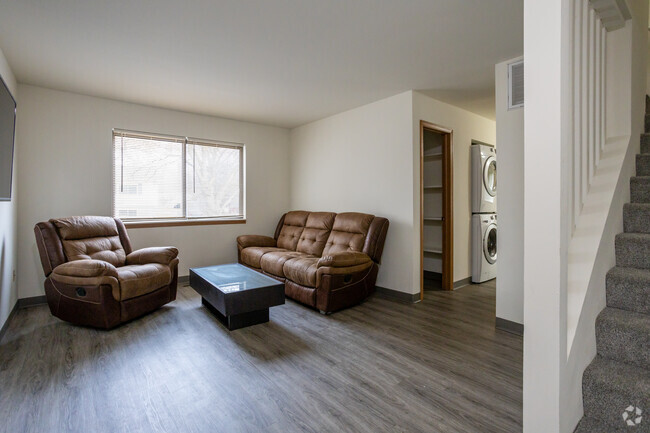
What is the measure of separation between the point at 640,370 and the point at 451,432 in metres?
0.85

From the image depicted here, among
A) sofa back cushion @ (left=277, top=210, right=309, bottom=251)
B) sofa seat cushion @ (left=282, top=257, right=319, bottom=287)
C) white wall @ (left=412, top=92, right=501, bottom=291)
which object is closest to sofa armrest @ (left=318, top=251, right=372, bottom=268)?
sofa seat cushion @ (left=282, top=257, right=319, bottom=287)

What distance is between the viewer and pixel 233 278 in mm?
3260

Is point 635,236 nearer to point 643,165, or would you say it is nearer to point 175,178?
point 643,165

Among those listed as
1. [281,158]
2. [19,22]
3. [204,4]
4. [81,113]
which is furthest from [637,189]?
[81,113]

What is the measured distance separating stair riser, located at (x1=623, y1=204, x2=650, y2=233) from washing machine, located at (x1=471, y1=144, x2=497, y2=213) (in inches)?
104

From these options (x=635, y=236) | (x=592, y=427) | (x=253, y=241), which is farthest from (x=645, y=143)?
(x=253, y=241)

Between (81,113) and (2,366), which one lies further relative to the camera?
(81,113)

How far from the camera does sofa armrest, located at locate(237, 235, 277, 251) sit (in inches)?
189

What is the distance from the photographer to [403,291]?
12.4 feet

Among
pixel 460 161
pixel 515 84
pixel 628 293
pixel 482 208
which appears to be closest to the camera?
pixel 628 293

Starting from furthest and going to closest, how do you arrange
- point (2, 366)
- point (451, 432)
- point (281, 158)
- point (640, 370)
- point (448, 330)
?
point (281, 158)
point (448, 330)
point (2, 366)
point (451, 432)
point (640, 370)

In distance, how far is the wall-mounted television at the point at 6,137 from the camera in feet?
7.65

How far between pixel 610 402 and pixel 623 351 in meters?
0.25

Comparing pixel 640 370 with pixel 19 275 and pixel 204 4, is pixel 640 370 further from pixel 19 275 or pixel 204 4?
pixel 19 275
